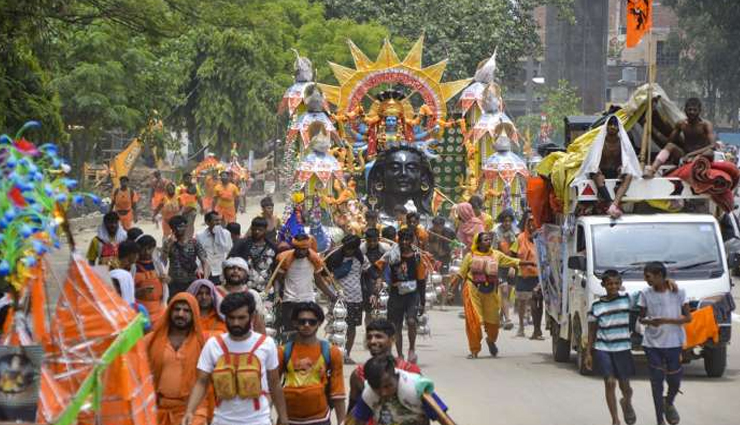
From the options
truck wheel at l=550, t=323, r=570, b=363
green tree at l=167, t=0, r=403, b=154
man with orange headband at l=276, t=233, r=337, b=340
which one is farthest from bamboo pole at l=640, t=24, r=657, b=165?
green tree at l=167, t=0, r=403, b=154

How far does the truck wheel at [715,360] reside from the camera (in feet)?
53.2

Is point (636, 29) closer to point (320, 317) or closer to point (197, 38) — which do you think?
point (320, 317)

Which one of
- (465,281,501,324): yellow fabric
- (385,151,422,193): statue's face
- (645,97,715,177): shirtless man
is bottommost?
(465,281,501,324): yellow fabric

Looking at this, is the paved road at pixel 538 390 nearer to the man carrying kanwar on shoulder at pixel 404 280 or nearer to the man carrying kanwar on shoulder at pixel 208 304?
the man carrying kanwar on shoulder at pixel 404 280

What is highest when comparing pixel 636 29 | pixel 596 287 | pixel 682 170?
pixel 636 29

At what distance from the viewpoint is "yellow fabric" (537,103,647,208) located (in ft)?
57.4

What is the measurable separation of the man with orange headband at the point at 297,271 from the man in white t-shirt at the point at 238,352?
623 centimetres

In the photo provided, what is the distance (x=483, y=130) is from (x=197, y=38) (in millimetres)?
23594

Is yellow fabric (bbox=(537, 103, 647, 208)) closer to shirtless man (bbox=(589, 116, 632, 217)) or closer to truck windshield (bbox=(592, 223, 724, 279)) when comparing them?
shirtless man (bbox=(589, 116, 632, 217))

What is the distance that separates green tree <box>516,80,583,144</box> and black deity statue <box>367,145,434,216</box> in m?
46.5

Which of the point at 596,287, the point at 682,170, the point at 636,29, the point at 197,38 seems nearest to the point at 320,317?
the point at 596,287

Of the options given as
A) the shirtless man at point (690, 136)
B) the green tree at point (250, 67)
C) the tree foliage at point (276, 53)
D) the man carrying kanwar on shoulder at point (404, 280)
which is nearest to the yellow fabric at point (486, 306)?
the man carrying kanwar on shoulder at point (404, 280)

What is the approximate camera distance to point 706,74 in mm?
70375

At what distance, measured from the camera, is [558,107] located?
255ft
